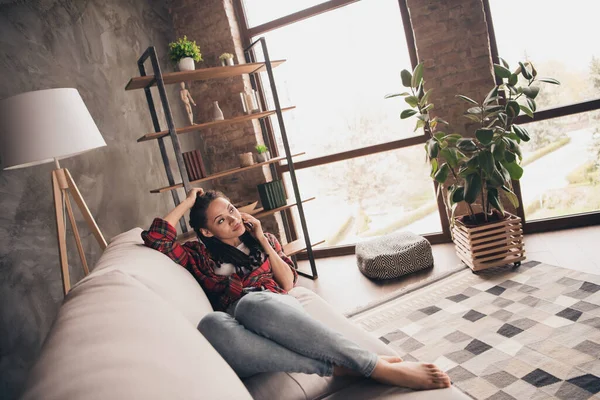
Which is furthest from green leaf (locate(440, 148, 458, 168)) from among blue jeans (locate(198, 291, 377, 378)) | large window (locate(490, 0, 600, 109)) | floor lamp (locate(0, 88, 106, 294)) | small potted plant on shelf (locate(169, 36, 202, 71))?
floor lamp (locate(0, 88, 106, 294))

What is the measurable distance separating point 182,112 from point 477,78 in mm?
2620

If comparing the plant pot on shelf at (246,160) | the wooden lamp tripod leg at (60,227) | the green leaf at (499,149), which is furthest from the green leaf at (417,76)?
the wooden lamp tripod leg at (60,227)

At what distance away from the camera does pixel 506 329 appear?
2074 millimetres

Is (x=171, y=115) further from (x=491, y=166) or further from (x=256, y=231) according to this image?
(x=491, y=166)

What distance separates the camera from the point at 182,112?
12.9 ft

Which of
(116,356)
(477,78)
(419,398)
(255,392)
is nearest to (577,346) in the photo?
(419,398)

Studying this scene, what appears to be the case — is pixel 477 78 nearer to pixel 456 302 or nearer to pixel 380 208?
pixel 380 208

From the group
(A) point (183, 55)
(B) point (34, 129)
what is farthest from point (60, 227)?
(A) point (183, 55)

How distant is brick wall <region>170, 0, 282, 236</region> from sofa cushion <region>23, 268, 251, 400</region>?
9.49 ft

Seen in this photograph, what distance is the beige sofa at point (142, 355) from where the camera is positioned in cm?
71

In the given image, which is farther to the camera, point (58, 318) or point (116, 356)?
point (58, 318)

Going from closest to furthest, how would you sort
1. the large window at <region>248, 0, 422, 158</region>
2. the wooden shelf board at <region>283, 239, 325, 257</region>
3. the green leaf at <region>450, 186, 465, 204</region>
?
the green leaf at <region>450, 186, 465, 204</region> < the wooden shelf board at <region>283, 239, 325, 257</region> < the large window at <region>248, 0, 422, 158</region>

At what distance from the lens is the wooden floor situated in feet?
9.00

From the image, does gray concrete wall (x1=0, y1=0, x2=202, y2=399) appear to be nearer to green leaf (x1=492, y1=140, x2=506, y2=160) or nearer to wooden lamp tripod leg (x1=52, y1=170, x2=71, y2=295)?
wooden lamp tripod leg (x1=52, y1=170, x2=71, y2=295)
